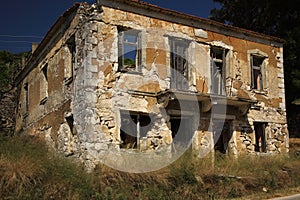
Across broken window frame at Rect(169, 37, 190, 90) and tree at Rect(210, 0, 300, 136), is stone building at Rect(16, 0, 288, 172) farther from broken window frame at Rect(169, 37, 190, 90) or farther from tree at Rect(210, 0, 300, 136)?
tree at Rect(210, 0, 300, 136)

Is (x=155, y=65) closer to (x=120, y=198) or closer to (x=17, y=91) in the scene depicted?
(x=120, y=198)

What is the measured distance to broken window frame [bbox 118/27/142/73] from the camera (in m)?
15.5

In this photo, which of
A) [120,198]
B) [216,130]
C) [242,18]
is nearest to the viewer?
[120,198]

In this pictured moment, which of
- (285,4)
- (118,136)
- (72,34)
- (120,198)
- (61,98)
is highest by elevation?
(285,4)

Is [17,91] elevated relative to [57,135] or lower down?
elevated

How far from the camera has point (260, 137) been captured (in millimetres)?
19000

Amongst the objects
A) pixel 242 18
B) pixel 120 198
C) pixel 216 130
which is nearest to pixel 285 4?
pixel 242 18

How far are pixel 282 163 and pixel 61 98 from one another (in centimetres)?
907

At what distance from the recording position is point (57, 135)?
16797mm

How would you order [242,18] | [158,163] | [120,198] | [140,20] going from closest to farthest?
[120,198] → [158,163] → [140,20] → [242,18]

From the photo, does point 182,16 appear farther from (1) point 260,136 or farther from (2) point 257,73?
(1) point 260,136

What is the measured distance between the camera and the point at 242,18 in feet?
97.4

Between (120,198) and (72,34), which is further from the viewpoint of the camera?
(72,34)

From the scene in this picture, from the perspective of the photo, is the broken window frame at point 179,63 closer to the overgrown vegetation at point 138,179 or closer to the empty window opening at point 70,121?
the overgrown vegetation at point 138,179
